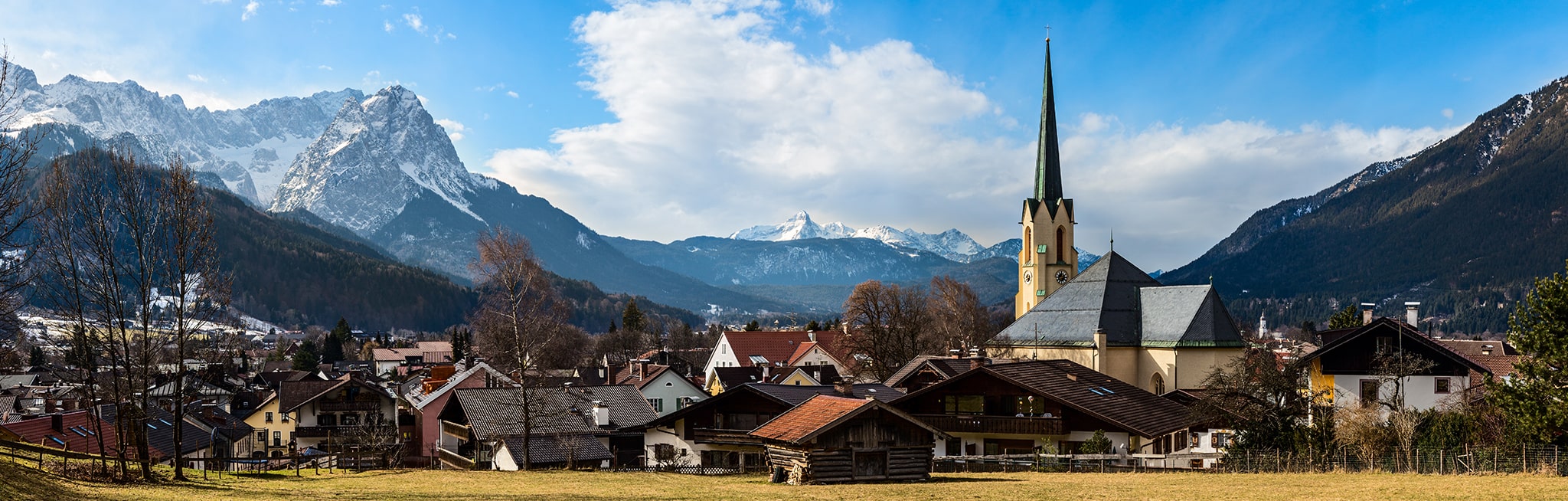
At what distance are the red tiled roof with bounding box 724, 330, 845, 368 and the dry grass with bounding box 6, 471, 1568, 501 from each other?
258 ft

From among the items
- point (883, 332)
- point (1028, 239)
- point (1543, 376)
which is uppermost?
point (1028, 239)

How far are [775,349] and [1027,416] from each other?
73.3 m

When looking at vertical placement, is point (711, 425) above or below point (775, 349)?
below

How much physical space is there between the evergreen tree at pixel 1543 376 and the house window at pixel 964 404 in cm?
1943

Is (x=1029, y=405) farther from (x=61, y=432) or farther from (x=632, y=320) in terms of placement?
(x=632, y=320)

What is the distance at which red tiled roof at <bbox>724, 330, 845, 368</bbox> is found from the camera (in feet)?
371

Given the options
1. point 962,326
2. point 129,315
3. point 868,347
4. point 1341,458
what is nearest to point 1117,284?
point 868,347

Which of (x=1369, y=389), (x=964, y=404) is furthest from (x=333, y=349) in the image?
(x=1369, y=389)

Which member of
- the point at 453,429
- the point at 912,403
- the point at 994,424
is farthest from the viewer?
the point at 453,429

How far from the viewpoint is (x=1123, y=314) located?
211 feet

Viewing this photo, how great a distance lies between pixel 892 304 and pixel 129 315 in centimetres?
5880

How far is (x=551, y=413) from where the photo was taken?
148ft

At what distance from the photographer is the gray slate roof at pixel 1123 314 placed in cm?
6031

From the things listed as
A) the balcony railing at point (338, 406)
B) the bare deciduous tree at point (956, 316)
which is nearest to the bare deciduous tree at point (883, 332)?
the bare deciduous tree at point (956, 316)
